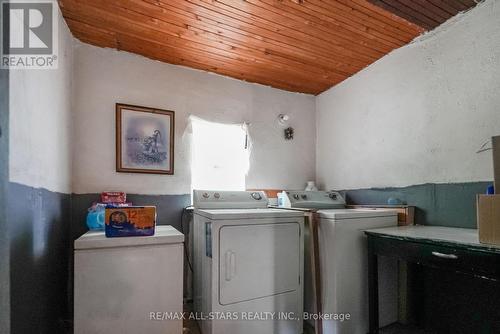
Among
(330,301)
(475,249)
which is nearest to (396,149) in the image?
(475,249)

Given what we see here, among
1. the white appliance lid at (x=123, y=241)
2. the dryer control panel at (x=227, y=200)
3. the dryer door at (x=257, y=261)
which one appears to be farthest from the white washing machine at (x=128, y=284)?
the dryer control panel at (x=227, y=200)

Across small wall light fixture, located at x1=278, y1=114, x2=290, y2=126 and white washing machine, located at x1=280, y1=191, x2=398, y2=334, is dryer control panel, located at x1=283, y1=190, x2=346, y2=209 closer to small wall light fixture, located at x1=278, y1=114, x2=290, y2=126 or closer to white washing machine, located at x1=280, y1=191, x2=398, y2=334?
white washing machine, located at x1=280, y1=191, x2=398, y2=334

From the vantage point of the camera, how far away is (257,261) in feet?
5.70

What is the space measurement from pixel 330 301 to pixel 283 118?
197cm

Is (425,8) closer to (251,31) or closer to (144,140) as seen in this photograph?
(251,31)

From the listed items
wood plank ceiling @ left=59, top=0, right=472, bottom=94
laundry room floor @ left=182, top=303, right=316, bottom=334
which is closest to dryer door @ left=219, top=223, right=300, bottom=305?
laundry room floor @ left=182, top=303, right=316, bottom=334

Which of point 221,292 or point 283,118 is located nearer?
point 221,292

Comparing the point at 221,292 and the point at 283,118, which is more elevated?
the point at 283,118

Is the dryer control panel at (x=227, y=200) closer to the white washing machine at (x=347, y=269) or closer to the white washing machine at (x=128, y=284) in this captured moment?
the white washing machine at (x=128, y=284)

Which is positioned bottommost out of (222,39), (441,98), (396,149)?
(396,149)

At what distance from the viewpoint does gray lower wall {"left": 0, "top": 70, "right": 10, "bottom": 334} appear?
935 millimetres

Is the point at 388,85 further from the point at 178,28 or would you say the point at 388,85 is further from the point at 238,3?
the point at 178,28

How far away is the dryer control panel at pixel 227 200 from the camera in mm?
2162

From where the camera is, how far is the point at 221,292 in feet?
5.33
